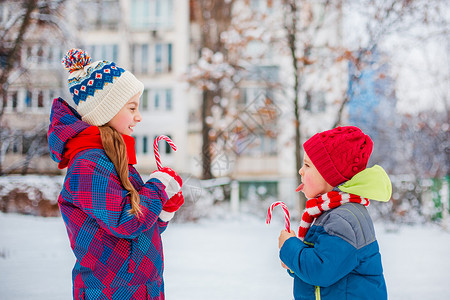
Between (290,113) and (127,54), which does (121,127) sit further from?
(127,54)

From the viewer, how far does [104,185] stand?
5.09 feet

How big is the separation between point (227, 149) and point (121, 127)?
8.21 metres

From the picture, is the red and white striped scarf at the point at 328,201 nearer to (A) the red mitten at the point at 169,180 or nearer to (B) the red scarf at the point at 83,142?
(A) the red mitten at the point at 169,180

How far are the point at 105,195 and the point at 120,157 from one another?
183mm

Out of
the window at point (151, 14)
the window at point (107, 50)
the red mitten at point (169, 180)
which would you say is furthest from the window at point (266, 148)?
the red mitten at point (169, 180)

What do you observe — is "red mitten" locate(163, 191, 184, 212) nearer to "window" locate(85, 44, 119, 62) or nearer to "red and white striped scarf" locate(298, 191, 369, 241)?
"red and white striped scarf" locate(298, 191, 369, 241)

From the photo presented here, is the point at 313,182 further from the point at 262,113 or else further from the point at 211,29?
the point at 211,29

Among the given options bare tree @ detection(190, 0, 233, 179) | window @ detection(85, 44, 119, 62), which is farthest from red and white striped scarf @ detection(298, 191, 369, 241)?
window @ detection(85, 44, 119, 62)

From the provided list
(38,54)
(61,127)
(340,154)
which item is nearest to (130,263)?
(61,127)

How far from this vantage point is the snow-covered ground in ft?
11.8

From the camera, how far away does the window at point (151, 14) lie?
65.9ft

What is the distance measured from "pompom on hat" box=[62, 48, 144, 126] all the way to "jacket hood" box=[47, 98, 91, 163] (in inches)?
3.3

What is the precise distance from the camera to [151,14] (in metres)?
20.2

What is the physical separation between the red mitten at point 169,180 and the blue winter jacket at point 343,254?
0.48 m
